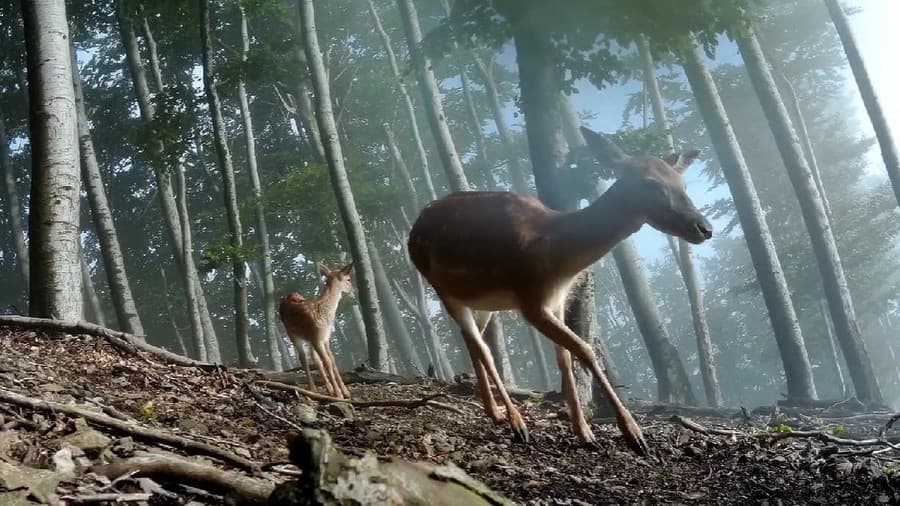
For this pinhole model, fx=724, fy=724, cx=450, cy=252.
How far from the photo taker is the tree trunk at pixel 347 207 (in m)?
12.4

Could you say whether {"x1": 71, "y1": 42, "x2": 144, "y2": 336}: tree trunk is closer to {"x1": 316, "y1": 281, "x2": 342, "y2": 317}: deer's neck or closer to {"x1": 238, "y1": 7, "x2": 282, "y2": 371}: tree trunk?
{"x1": 238, "y1": 7, "x2": 282, "y2": 371}: tree trunk

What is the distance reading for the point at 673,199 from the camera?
159 inches

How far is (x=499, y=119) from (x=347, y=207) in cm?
1724

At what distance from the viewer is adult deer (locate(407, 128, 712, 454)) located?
410 cm

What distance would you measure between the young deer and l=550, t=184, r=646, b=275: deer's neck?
4.79 meters

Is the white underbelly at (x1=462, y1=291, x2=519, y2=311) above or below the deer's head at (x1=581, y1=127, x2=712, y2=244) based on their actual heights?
below

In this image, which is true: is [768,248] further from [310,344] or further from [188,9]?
[188,9]

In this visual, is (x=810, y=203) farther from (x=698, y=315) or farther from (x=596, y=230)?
(x=596, y=230)

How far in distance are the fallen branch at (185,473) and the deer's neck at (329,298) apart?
22.9 feet

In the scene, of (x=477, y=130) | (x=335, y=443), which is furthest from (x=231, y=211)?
(x=477, y=130)

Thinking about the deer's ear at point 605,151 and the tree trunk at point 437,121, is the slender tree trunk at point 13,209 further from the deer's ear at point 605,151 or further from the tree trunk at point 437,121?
the deer's ear at point 605,151

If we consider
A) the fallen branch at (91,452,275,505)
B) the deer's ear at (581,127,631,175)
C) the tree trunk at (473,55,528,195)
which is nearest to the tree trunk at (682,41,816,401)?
the deer's ear at (581,127,631,175)

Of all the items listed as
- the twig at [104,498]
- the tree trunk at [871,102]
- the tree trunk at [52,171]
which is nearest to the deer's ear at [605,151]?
the twig at [104,498]

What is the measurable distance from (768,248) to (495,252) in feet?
35.9
